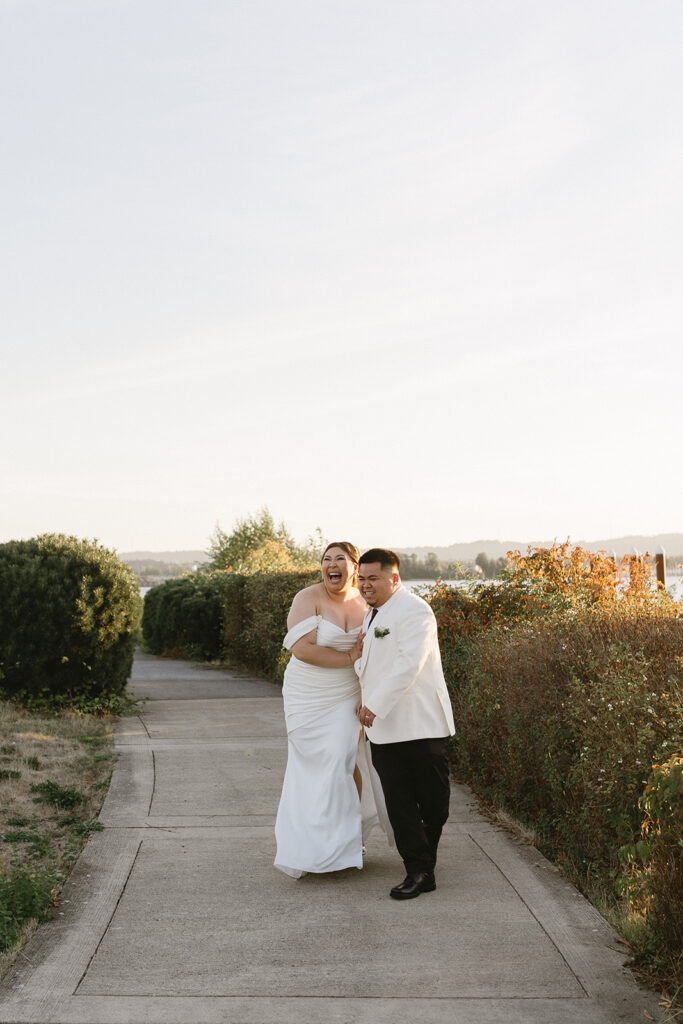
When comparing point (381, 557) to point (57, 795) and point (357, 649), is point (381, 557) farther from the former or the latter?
point (57, 795)

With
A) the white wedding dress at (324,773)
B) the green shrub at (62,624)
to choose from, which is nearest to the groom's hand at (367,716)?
the white wedding dress at (324,773)

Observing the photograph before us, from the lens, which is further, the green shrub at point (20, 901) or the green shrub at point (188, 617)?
the green shrub at point (188, 617)

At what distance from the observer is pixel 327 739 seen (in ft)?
20.5

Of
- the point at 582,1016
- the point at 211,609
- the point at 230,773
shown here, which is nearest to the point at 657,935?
the point at 582,1016

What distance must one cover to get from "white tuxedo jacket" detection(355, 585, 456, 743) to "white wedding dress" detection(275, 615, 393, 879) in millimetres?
368

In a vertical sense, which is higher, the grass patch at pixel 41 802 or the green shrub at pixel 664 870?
the green shrub at pixel 664 870

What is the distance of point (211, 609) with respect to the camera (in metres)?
23.6

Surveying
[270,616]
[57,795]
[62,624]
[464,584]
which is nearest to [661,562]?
[270,616]

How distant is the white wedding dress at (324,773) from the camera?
6.05 m

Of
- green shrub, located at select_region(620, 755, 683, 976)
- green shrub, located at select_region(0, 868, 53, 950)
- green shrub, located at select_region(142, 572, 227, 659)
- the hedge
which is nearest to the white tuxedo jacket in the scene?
the hedge

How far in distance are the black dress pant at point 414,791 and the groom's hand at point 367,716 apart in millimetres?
150

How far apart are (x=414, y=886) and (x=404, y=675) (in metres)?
1.18

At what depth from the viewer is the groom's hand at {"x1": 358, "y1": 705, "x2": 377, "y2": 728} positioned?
5.87 metres

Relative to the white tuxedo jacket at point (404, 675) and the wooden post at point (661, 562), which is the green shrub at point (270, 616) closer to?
the wooden post at point (661, 562)
